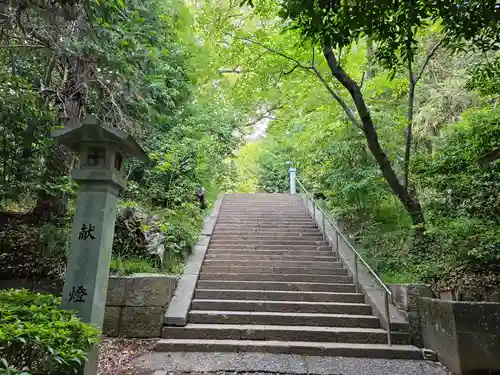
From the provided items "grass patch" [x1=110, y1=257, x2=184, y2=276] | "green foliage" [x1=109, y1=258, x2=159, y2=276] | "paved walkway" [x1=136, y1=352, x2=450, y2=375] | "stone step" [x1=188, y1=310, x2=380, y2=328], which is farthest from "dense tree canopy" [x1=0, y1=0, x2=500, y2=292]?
"paved walkway" [x1=136, y1=352, x2=450, y2=375]

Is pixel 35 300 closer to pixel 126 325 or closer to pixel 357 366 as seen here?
pixel 126 325

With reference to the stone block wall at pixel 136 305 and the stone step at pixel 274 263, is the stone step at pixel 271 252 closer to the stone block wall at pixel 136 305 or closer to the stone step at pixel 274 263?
the stone step at pixel 274 263

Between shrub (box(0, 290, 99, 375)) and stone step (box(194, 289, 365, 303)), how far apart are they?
339cm

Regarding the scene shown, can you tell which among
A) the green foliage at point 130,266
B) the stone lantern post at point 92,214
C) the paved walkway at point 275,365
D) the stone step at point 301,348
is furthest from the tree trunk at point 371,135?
the green foliage at point 130,266

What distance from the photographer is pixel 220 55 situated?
9453 millimetres

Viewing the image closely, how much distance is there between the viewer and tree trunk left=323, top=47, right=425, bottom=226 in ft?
21.1

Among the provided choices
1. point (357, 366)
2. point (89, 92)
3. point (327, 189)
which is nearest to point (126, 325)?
point (357, 366)

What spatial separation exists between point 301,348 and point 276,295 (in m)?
1.47

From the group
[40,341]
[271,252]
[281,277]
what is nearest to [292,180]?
[271,252]

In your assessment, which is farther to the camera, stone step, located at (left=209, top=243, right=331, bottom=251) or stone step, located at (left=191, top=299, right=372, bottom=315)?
stone step, located at (left=209, top=243, right=331, bottom=251)

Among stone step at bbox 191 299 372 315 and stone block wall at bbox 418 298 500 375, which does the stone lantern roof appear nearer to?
stone step at bbox 191 299 372 315

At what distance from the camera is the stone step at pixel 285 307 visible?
559cm

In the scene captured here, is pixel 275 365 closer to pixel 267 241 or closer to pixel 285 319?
pixel 285 319

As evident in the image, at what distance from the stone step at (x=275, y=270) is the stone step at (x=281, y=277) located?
152 mm
